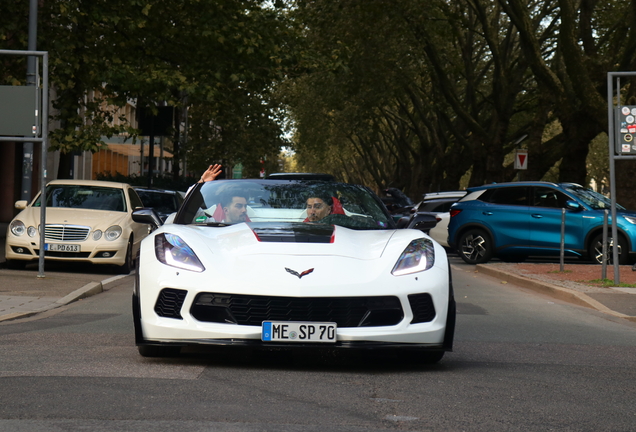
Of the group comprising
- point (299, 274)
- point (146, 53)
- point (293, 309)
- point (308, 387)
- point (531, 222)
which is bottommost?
point (308, 387)

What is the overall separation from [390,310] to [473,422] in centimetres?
141

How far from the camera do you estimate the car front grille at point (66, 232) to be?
15.1 metres

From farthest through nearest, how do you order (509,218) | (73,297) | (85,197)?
(509,218) → (85,197) → (73,297)

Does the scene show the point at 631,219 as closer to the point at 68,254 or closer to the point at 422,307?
the point at 68,254

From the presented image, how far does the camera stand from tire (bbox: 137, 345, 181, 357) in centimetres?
648

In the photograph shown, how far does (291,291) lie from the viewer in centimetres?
598

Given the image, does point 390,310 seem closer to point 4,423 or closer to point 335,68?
point 4,423

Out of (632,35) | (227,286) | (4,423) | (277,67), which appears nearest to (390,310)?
(227,286)

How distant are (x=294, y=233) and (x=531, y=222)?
44.8 feet

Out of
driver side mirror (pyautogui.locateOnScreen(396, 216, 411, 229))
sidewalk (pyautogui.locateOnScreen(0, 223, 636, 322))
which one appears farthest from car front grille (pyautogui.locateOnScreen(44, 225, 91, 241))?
driver side mirror (pyautogui.locateOnScreen(396, 216, 411, 229))

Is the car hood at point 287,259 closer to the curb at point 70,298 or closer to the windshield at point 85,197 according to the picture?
the curb at point 70,298

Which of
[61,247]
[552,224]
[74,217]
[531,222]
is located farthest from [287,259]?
[531,222]

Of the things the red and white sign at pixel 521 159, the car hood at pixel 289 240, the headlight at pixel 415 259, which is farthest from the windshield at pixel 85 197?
the red and white sign at pixel 521 159

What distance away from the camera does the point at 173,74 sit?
19.9m
